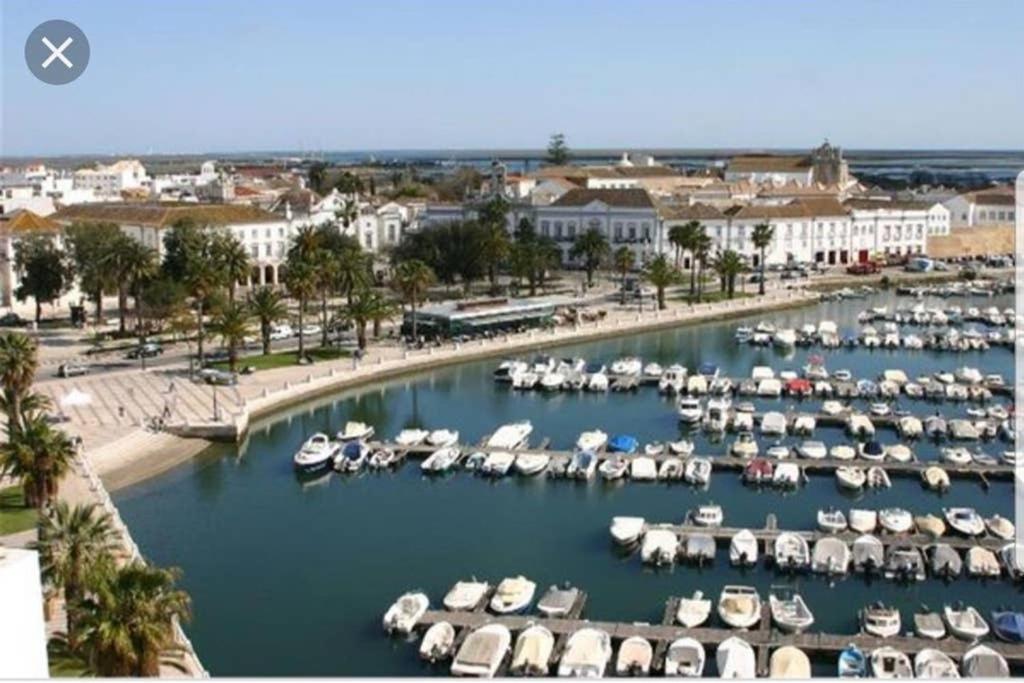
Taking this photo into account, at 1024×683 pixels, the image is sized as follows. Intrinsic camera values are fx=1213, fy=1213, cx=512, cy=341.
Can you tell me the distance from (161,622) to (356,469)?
17891 millimetres

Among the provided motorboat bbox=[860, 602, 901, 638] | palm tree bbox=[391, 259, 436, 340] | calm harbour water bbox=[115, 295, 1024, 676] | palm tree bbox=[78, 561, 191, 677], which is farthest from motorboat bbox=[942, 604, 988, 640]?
palm tree bbox=[391, 259, 436, 340]

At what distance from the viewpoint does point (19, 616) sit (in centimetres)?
760

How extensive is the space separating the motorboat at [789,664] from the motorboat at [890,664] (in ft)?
3.38

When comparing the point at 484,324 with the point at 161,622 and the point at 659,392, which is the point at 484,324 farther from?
the point at 161,622

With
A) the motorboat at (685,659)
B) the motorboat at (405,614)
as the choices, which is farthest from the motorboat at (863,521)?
the motorboat at (405,614)

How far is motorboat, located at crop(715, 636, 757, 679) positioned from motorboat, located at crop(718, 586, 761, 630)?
0.88 m

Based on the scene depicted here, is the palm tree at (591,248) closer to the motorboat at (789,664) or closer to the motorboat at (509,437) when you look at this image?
the motorboat at (509,437)

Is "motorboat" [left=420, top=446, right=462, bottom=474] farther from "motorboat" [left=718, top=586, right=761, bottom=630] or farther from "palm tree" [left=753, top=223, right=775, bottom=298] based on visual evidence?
"palm tree" [left=753, top=223, right=775, bottom=298]

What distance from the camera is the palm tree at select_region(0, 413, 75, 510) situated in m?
24.9

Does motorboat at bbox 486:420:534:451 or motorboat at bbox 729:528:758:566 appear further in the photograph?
motorboat at bbox 486:420:534:451

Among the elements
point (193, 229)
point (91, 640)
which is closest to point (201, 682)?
point (91, 640)

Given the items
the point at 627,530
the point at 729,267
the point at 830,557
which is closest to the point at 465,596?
the point at 627,530

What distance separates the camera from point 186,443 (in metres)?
34.5

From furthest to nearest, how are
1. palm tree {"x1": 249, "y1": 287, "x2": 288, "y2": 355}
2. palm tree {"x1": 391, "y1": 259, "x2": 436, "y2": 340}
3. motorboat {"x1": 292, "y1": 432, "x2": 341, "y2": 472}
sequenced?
palm tree {"x1": 391, "y1": 259, "x2": 436, "y2": 340}, palm tree {"x1": 249, "y1": 287, "x2": 288, "y2": 355}, motorboat {"x1": 292, "y1": 432, "x2": 341, "y2": 472}
